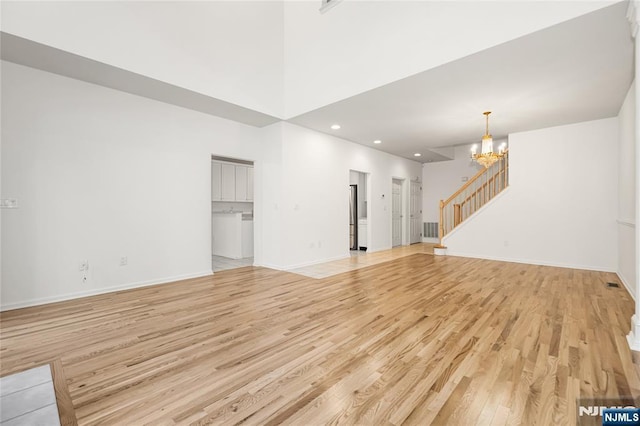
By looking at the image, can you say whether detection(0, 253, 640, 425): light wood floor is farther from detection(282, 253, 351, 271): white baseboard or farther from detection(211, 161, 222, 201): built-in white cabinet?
detection(211, 161, 222, 201): built-in white cabinet

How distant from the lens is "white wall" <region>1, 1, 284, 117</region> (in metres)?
3.06

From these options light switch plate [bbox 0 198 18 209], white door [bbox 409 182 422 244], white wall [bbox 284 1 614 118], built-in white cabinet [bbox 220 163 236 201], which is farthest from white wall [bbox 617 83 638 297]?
light switch plate [bbox 0 198 18 209]

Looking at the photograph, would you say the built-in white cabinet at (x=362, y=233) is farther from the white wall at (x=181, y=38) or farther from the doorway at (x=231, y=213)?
the white wall at (x=181, y=38)

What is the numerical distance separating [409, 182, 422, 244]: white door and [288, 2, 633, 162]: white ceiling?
340cm

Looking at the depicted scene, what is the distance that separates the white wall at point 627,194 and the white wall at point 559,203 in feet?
1.24

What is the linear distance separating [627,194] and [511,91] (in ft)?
7.73

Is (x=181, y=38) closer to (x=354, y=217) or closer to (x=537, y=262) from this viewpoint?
(x=354, y=217)

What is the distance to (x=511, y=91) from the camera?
4.14 meters

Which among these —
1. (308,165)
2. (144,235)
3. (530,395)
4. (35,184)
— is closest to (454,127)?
(308,165)

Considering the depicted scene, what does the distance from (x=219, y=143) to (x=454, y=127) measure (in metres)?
4.79

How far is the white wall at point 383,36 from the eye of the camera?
2.89 m

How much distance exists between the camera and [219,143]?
5.32 metres

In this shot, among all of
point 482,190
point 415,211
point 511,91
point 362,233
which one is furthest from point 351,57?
point 415,211

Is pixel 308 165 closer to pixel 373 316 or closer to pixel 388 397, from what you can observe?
pixel 373 316
